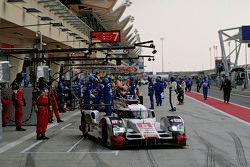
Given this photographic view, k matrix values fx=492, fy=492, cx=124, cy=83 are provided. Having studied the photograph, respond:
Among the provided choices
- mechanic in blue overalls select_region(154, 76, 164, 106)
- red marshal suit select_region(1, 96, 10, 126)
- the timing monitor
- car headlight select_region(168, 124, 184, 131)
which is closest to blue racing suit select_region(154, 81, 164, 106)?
mechanic in blue overalls select_region(154, 76, 164, 106)

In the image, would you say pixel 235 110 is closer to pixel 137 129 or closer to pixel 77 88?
pixel 77 88

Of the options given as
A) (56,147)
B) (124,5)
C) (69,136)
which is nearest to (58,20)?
(69,136)

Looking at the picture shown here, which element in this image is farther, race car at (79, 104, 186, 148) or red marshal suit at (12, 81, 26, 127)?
red marshal suit at (12, 81, 26, 127)

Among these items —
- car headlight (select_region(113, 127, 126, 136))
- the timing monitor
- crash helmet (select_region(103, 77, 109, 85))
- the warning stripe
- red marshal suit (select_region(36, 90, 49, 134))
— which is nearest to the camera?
car headlight (select_region(113, 127, 126, 136))

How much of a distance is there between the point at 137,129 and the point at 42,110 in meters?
3.28

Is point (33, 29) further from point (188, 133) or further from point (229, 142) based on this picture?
point (229, 142)

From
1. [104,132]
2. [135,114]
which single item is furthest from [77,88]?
[104,132]

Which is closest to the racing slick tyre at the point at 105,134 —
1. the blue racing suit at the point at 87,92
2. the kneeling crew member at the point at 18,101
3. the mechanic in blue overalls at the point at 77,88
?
the kneeling crew member at the point at 18,101

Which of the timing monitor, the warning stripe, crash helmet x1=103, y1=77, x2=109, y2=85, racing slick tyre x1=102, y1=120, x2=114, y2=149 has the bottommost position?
the warning stripe

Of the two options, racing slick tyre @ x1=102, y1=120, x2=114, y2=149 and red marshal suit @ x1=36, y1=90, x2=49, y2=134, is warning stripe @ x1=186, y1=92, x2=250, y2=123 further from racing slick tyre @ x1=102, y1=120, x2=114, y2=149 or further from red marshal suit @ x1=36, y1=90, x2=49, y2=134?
red marshal suit @ x1=36, y1=90, x2=49, y2=134

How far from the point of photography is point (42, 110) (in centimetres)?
1398

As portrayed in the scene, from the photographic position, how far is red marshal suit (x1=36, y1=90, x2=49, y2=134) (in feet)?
45.7

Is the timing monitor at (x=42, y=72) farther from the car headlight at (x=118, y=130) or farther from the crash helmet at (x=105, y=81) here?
the car headlight at (x=118, y=130)

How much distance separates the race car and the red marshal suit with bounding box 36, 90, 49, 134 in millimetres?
1550
